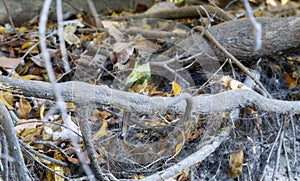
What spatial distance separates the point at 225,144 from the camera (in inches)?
74.7

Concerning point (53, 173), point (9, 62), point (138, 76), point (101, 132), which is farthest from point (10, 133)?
point (9, 62)

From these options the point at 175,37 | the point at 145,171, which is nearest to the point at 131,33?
the point at 175,37

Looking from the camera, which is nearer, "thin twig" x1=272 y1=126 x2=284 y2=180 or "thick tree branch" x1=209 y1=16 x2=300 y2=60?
"thin twig" x1=272 y1=126 x2=284 y2=180

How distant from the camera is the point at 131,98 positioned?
1496mm

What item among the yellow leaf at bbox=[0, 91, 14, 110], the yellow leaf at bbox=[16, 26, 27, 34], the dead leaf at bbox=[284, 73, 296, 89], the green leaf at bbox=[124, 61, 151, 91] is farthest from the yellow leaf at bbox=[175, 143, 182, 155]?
the yellow leaf at bbox=[16, 26, 27, 34]

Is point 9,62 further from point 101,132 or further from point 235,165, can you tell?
point 235,165

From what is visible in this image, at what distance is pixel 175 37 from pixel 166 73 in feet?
1.05

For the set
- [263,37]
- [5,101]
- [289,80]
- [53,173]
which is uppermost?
[263,37]

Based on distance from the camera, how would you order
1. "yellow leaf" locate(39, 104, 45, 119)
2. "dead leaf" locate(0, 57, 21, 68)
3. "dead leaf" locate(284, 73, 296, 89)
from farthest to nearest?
"dead leaf" locate(284, 73, 296, 89), "dead leaf" locate(0, 57, 21, 68), "yellow leaf" locate(39, 104, 45, 119)

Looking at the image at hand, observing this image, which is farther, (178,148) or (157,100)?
(178,148)

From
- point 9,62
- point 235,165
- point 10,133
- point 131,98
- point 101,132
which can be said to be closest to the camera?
point 10,133

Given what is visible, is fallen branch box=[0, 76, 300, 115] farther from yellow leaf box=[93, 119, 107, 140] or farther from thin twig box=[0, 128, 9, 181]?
yellow leaf box=[93, 119, 107, 140]

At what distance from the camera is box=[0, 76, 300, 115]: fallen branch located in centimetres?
142

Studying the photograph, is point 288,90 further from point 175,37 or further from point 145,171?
Result: point 145,171
